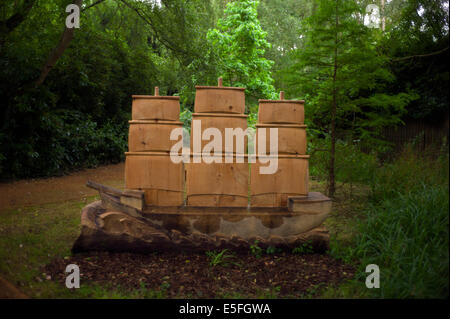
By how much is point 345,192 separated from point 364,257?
11.5ft

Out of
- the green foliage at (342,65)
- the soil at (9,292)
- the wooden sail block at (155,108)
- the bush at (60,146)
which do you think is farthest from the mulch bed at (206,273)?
the bush at (60,146)

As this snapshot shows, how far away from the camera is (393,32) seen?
7.11 meters

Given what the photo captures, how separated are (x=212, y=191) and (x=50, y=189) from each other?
18.8ft

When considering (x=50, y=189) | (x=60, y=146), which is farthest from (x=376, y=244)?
(x=60, y=146)

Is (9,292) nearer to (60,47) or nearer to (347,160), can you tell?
(347,160)

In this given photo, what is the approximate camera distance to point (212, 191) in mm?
4129

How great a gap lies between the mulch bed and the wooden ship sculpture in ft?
0.55

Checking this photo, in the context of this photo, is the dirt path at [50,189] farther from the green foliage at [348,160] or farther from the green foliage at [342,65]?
the green foliage at [342,65]

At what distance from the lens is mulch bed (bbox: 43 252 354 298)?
3.25 meters

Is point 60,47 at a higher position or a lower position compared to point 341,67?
higher

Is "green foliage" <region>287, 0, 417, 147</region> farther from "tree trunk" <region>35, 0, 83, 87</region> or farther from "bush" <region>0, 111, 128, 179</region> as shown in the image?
"bush" <region>0, 111, 128, 179</region>

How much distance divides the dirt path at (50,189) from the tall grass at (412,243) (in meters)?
5.78
